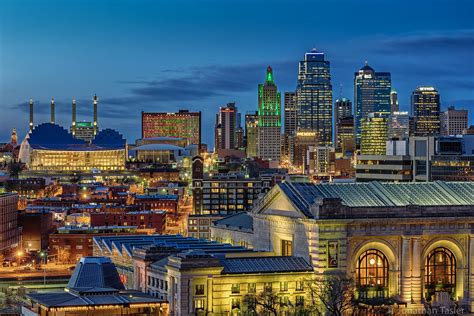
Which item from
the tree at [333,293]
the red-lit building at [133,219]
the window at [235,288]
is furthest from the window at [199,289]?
the red-lit building at [133,219]

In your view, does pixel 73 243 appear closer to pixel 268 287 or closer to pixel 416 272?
pixel 268 287

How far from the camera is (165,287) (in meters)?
85.0

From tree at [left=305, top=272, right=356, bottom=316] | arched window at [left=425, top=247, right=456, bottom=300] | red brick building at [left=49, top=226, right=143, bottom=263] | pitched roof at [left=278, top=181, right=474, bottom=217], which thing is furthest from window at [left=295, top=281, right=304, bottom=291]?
red brick building at [left=49, top=226, right=143, bottom=263]

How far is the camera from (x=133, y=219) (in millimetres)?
192125

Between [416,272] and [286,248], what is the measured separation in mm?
11472

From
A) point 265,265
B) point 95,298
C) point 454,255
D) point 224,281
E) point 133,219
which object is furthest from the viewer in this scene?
point 133,219

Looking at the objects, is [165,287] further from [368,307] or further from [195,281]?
[368,307]

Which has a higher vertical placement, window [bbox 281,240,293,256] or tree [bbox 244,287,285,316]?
window [bbox 281,240,293,256]

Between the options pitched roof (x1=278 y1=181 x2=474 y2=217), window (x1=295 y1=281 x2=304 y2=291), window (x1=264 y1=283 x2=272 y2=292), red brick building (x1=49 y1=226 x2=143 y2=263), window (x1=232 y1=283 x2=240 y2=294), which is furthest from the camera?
red brick building (x1=49 y1=226 x2=143 y2=263)

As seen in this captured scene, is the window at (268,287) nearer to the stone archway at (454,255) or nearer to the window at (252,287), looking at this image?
the window at (252,287)

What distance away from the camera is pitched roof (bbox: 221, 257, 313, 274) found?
84.8 metres

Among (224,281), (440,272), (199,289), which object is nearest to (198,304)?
(199,289)

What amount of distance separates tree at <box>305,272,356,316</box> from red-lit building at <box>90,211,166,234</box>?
103174 mm

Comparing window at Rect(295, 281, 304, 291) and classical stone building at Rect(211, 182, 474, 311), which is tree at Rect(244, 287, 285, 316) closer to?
window at Rect(295, 281, 304, 291)
